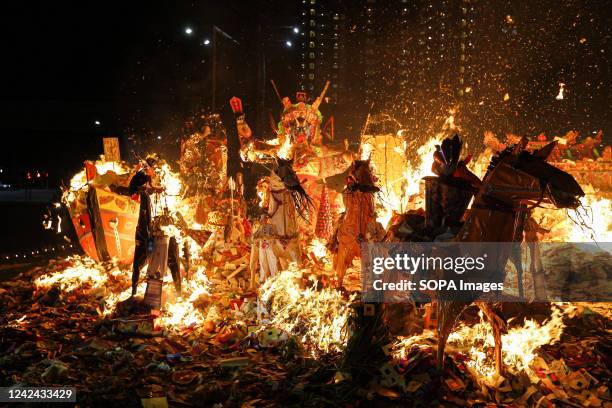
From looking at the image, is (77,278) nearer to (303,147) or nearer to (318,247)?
(318,247)

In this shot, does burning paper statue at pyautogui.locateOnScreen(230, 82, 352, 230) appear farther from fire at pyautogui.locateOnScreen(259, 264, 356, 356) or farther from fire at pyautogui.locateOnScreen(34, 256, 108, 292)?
fire at pyautogui.locateOnScreen(34, 256, 108, 292)

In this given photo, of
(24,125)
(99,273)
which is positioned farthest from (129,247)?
(24,125)

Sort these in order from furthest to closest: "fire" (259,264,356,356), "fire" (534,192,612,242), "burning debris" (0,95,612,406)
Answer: "fire" (534,192,612,242) < "fire" (259,264,356,356) < "burning debris" (0,95,612,406)

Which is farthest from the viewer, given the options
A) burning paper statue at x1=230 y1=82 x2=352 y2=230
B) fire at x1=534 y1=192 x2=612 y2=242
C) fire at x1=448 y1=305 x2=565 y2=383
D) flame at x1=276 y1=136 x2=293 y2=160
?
flame at x1=276 y1=136 x2=293 y2=160

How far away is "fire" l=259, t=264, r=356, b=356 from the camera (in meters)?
6.18

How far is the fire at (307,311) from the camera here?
243 inches

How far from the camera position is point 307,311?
23.0 feet

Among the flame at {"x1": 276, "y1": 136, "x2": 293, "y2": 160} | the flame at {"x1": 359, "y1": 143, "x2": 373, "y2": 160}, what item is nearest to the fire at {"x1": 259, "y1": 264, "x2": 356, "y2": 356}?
the flame at {"x1": 276, "y1": 136, "x2": 293, "y2": 160}

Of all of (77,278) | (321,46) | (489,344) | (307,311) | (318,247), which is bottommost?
(489,344)

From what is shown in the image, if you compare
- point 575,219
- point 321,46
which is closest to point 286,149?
point 575,219

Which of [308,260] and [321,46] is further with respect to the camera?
[321,46]

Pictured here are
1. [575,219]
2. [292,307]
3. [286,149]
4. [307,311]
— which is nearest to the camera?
[307,311]

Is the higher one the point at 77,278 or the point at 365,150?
the point at 365,150

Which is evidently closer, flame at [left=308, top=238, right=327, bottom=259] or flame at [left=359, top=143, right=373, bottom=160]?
flame at [left=308, top=238, right=327, bottom=259]
